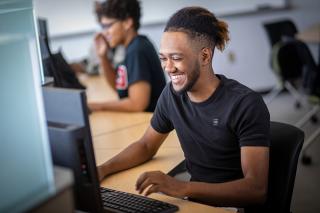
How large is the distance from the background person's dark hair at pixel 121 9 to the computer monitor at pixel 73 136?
152 cm

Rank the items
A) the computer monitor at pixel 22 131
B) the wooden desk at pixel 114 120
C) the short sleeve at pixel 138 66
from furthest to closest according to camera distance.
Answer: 1. the short sleeve at pixel 138 66
2. the wooden desk at pixel 114 120
3. the computer monitor at pixel 22 131

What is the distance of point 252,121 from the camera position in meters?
1.33

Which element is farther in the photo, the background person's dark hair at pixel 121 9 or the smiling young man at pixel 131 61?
the background person's dark hair at pixel 121 9

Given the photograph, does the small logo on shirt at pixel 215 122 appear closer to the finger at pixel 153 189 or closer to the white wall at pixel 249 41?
the finger at pixel 153 189

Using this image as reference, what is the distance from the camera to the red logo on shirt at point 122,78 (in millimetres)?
2490

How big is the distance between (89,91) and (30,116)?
2.26 metres

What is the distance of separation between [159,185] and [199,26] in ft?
1.72

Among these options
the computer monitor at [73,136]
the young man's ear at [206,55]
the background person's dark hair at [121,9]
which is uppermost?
the background person's dark hair at [121,9]

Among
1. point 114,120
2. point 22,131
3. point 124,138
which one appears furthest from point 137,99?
point 22,131

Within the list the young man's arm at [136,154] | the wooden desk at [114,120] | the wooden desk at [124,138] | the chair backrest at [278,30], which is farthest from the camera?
the chair backrest at [278,30]

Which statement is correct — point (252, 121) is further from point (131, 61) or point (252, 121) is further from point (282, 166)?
point (131, 61)

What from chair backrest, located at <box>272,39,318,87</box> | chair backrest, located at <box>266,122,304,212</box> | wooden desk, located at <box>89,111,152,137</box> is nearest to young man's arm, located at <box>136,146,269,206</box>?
chair backrest, located at <box>266,122,304,212</box>

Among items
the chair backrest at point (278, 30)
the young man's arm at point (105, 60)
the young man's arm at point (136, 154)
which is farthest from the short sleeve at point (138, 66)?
the chair backrest at point (278, 30)

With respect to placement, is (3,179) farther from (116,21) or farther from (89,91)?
(89,91)
